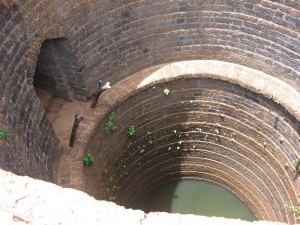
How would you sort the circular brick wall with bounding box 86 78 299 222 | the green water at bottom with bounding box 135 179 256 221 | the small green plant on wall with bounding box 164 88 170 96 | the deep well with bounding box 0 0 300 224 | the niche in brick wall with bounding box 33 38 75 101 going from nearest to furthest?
the deep well with bounding box 0 0 300 224, the niche in brick wall with bounding box 33 38 75 101, the circular brick wall with bounding box 86 78 299 222, the small green plant on wall with bounding box 164 88 170 96, the green water at bottom with bounding box 135 179 256 221

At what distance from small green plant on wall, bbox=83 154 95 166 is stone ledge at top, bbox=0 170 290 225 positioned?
128 inches

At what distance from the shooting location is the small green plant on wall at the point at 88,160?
20.6 ft

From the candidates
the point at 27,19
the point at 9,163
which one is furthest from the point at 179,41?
the point at 9,163

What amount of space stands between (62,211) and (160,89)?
4.85m

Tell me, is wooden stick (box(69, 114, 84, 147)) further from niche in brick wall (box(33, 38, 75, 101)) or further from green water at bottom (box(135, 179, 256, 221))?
green water at bottom (box(135, 179, 256, 221))

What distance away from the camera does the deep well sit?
5.68 meters

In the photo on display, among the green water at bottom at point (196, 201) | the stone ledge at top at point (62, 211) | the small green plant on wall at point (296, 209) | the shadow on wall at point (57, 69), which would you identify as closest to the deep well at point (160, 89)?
the shadow on wall at point (57, 69)

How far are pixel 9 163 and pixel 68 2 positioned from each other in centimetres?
269

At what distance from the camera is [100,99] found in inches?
277

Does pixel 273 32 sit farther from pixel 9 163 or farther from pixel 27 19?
pixel 9 163

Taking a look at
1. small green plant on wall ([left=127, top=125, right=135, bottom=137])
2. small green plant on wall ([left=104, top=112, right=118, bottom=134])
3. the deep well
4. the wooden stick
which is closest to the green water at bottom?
the deep well

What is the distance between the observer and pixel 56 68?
6500 mm

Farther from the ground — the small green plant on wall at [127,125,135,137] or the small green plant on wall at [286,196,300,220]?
the small green plant on wall at [127,125,135,137]

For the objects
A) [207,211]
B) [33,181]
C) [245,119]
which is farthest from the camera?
[207,211]
